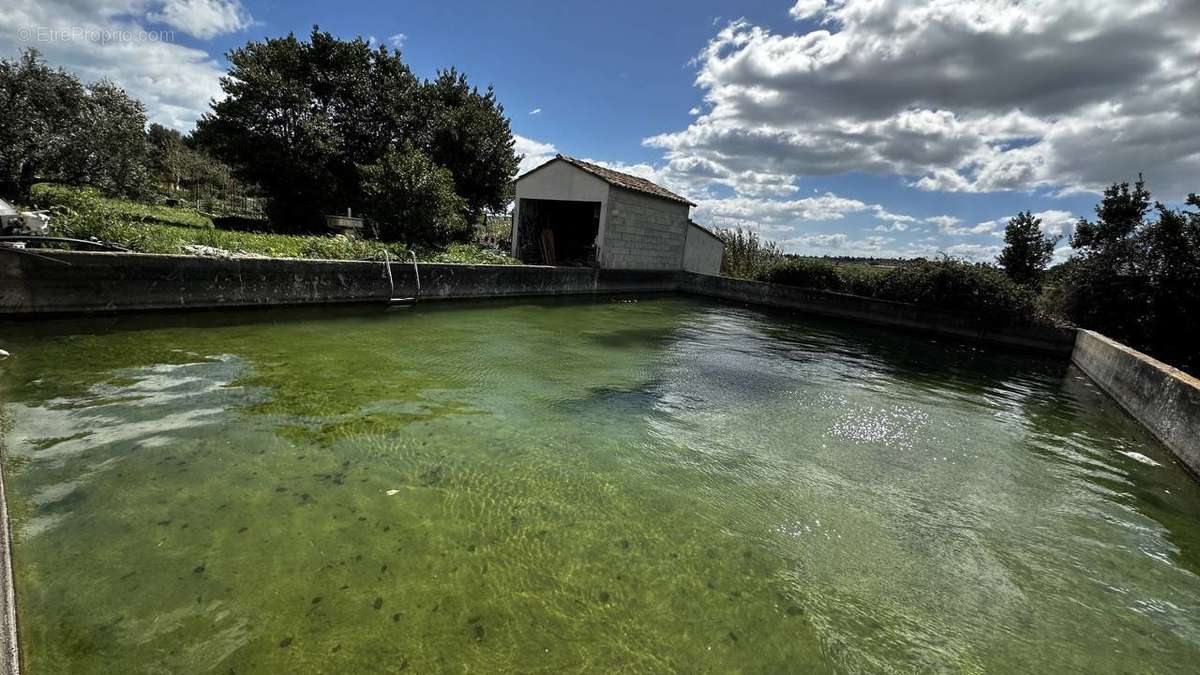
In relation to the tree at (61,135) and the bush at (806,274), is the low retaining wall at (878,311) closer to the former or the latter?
the bush at (806,274)

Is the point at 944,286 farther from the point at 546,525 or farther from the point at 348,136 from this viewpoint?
the point at 348,136

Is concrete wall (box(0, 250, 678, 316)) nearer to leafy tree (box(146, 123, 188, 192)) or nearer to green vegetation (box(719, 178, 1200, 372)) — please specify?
green vegetation (box(719, 178, 1200, 372))

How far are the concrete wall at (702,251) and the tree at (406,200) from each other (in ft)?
34.1

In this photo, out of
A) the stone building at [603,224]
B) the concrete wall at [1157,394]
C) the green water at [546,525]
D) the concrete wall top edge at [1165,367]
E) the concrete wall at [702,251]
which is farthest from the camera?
the concrete wall at [702,251]

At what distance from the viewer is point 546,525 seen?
9.06 feet

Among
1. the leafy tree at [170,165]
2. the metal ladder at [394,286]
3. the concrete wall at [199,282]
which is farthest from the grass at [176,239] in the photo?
the leafy tree at [170,165]

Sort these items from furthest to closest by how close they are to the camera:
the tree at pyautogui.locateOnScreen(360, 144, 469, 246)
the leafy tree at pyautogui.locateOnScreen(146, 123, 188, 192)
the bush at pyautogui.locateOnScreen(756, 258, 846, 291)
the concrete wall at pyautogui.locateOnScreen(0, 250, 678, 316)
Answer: the leafy tree at pyautogui.locateOnScreen(146, 123, 188, 192), the bush at pyautogui.locateOnScreen(756, 258, 846, 291), the tree at pyautogui.locateOnScreen(360, 144, 469, 246), the concrete wall at pyautogui.locateOnScreen(0, 250, 678, 316)

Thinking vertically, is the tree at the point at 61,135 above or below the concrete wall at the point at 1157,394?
above

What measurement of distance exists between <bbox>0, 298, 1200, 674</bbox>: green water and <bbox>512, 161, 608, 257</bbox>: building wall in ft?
38.6

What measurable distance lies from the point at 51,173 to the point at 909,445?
90.5ft

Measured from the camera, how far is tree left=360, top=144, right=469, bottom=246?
12.9 m

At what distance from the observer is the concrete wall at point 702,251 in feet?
66.5

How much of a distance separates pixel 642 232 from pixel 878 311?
26.8ft

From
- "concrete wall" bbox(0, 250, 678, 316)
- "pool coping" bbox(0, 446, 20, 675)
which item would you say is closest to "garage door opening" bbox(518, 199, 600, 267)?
"concrete wall" bbox(0, 250, 678, 316)
